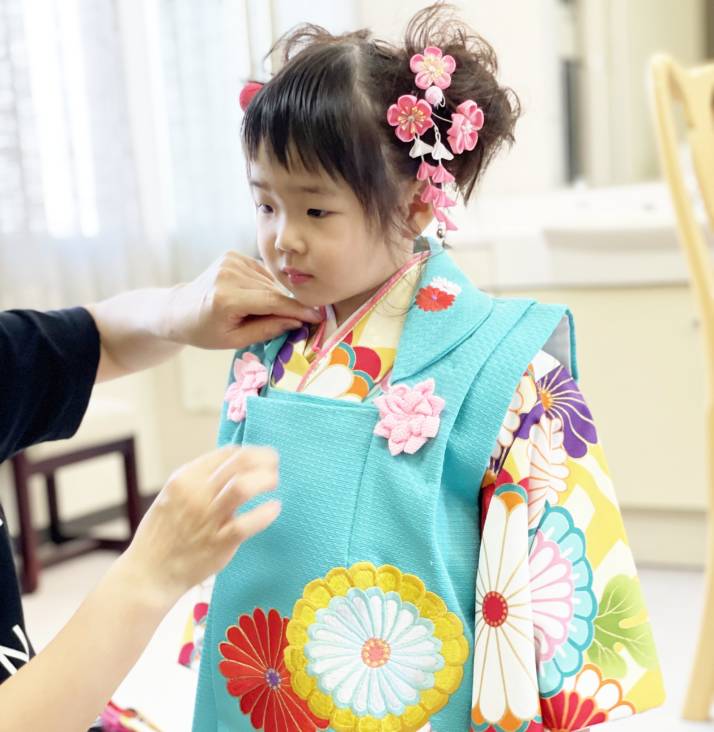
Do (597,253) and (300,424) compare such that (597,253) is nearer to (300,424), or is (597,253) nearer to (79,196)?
(79,196)

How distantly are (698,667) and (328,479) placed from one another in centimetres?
107

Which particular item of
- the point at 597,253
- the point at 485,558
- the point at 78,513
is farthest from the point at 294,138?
the point at 78,513

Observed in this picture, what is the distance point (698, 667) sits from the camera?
1727mm

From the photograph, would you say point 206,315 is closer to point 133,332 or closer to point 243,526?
point 133,332

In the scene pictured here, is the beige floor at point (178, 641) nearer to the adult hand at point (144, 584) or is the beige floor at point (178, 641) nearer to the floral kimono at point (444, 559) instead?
the floral kimono at point (444, 559)

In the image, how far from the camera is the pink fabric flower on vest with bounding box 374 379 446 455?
88cm

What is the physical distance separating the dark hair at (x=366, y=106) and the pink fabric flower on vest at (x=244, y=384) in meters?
0.18

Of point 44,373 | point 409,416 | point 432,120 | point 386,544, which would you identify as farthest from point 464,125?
point 44,373

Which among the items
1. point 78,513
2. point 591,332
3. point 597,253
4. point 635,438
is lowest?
point 78,513

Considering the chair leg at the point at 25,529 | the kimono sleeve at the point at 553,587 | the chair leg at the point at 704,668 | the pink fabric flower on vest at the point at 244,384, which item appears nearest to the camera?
the kimono sleeve at the point at 553,587

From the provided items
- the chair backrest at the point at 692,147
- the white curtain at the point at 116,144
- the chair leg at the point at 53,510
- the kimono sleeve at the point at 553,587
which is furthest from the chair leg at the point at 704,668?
the chair leg at the point at 53,510

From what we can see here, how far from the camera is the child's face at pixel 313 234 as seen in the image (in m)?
0.90

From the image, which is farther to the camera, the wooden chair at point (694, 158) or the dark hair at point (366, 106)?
the wooden chair at point (694, 158)

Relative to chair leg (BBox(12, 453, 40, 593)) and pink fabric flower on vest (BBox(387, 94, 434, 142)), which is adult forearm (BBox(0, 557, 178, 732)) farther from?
chair leg (BBox(12, 453, 40, 593))
